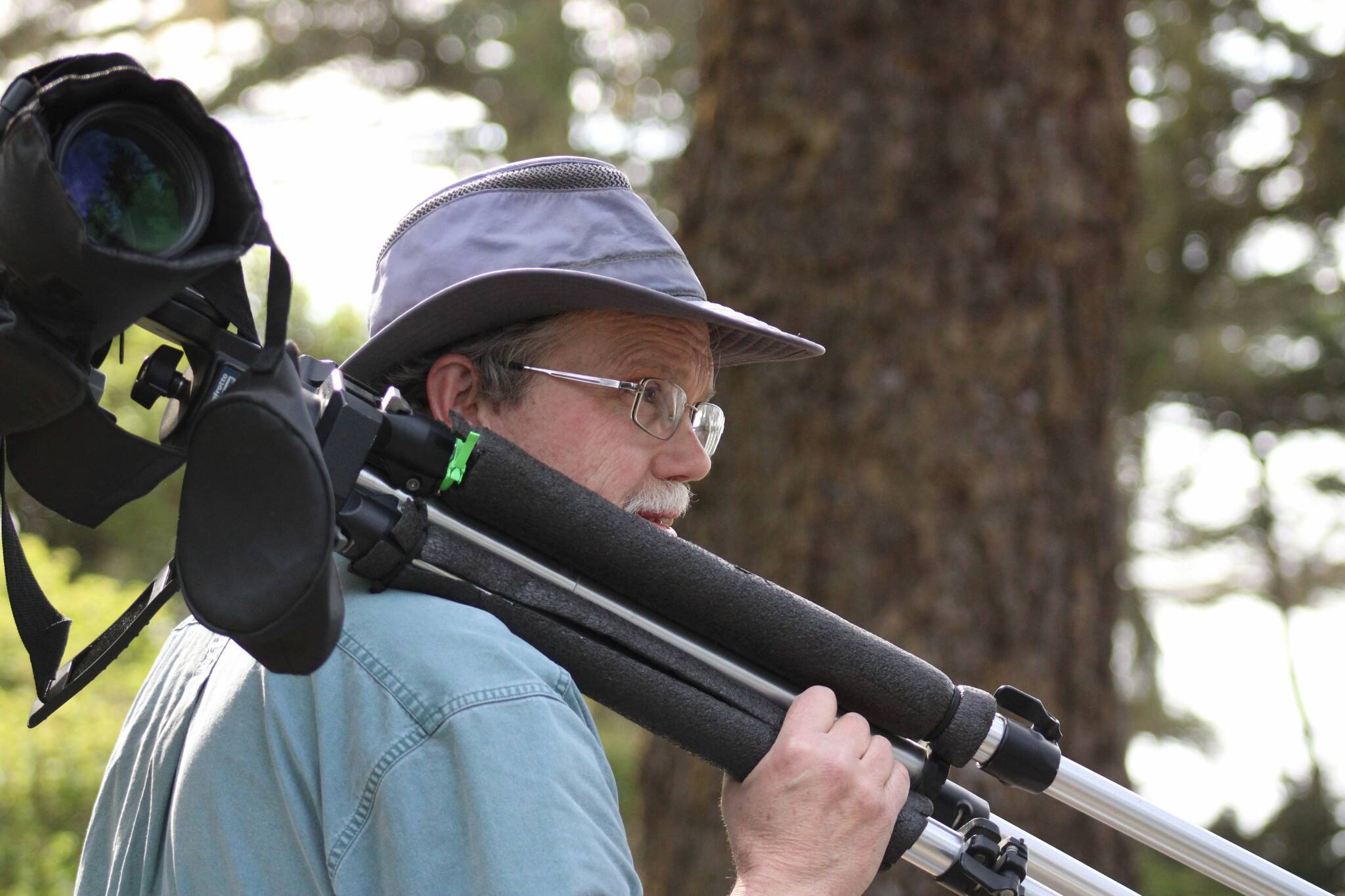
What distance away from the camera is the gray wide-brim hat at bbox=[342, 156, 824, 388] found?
1.93 m

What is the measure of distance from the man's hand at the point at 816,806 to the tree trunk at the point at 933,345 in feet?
7.31

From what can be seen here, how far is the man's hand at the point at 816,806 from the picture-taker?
165 centimetres

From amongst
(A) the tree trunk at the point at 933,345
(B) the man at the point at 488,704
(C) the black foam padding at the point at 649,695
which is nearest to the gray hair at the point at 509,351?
(B) the man at the point at 488,704

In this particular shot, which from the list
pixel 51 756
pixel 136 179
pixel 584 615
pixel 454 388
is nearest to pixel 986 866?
pixel 584 615

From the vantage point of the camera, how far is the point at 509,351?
6.58 ft

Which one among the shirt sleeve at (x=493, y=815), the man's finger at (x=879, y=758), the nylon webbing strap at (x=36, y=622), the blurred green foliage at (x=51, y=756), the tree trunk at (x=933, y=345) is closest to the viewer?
the shirt sleeve at (x=493, y=815)

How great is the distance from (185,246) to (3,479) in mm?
488

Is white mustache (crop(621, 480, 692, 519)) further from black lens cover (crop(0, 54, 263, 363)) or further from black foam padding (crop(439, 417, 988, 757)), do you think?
black lens cover (crop(0, 54, 263, 363))

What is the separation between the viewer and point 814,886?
5.39 ft

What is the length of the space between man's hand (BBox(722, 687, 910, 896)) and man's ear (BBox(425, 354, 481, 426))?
0.68m

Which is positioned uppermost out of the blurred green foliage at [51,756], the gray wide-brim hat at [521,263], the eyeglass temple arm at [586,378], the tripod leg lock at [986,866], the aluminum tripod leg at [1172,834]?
the gray wide-brim hat at [521,263]

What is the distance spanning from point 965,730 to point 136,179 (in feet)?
4.34

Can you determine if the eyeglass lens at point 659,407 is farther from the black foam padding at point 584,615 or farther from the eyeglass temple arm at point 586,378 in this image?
the black foam padding at point 584,615

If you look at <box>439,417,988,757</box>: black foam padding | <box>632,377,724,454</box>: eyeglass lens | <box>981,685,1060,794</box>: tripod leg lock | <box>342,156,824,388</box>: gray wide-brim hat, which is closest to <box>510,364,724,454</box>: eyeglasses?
<box>632,377,724,454</box>: eyeglass lens
